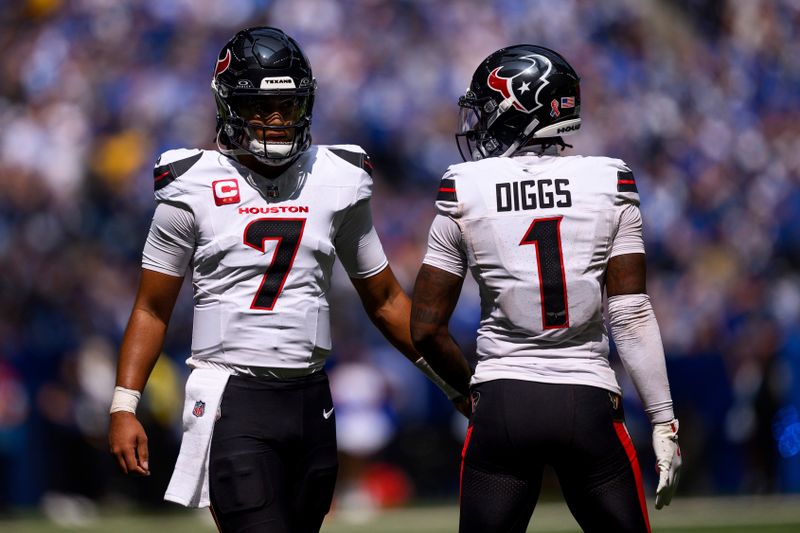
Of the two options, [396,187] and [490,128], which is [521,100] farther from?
[396,187]

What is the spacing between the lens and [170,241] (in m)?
4.25

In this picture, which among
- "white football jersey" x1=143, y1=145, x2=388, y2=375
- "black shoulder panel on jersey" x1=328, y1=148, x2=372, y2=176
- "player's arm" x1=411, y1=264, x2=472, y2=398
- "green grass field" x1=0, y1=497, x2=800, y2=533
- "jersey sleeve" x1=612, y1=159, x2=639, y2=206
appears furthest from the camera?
"green grass field" x1=0, y1=497, x2=800, y2=533

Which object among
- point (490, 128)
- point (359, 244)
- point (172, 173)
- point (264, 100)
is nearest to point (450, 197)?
point (490, 128)

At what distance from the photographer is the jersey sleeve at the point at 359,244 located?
4.45 m

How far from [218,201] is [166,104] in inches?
420

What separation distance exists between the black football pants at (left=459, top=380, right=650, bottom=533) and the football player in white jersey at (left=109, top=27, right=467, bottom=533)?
0.58 m

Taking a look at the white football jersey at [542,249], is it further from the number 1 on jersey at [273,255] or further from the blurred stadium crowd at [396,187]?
the blurred stadium crowd at [396,187]

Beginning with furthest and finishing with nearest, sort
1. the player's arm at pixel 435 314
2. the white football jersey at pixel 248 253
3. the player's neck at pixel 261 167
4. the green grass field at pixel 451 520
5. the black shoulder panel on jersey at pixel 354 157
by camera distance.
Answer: the green grass field at pixel 451 520 < the black shoulder panel on jersey at pixel 354 157 < the player's neck at pixel 261 167 < the white football jersey at pixel 248 253 < the player's arm at pixel 435 314

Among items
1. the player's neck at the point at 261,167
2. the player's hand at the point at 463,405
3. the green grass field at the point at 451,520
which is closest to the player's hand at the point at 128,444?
the player's neck at the point at 261,167

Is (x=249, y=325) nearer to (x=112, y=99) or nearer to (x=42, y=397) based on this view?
(x=42, y=397)

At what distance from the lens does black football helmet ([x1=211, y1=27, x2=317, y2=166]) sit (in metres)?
4.27

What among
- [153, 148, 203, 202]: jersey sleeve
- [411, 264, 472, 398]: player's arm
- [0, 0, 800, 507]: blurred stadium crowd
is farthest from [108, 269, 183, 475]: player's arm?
[0, 0, 800, 507]: blurred stadium crowd

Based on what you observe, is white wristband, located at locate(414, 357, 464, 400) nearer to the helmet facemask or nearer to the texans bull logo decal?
the helmet facemask

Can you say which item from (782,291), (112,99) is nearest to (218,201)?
(782,291)
